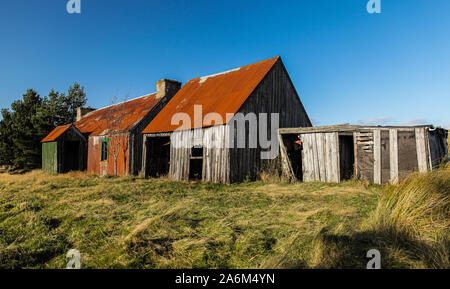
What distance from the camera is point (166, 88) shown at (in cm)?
1672

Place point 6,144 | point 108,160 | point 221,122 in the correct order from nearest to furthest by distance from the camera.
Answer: point 221,122
point 108,160
point 6,144

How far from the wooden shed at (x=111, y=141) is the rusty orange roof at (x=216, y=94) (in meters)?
0.94

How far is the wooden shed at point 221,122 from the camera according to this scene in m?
10.5

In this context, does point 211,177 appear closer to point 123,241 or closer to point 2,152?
point 123,241

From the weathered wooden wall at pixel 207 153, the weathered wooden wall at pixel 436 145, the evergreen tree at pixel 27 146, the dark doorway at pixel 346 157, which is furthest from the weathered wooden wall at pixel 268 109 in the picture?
the evergreen tree at pixel 27 146

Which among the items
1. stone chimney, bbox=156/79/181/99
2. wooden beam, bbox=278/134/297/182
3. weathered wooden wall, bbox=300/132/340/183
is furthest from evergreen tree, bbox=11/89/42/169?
weathered wooden wall, bbox=300/132/340/183

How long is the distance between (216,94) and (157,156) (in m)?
5.45

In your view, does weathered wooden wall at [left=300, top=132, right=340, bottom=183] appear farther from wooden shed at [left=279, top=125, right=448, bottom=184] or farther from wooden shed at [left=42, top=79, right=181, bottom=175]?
wooden shed at [left=42, top=79, right=181, bottom=175]

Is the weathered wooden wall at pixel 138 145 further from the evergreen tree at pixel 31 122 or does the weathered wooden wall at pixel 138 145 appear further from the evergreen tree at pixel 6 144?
the evergreen tree at pixel 6 144

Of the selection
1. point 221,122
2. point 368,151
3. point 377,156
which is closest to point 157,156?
point 221,122

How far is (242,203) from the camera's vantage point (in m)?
6.45

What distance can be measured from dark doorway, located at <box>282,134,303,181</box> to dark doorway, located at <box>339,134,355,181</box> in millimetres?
2416

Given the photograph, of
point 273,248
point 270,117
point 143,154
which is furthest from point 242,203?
point 143,154

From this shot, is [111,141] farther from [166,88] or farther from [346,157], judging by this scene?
[346,157]
